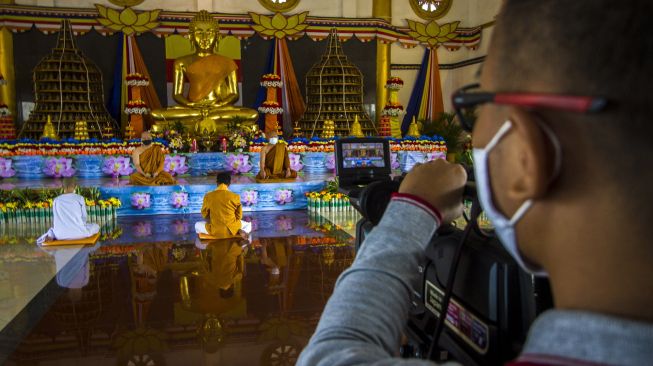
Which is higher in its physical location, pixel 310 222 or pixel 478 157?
pixel 478 157

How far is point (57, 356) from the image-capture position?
9.58 feet

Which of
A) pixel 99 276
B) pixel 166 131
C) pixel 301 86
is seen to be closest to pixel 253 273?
pixel 99 276

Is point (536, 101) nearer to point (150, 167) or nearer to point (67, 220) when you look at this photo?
point (67, 220)

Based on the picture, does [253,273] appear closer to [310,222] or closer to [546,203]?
[310,222]

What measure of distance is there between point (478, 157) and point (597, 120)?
0.40 ft

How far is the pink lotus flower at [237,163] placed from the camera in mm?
9414

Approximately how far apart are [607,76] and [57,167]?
9.79 meters

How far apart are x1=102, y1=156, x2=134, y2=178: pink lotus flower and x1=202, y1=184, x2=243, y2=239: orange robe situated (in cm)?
408

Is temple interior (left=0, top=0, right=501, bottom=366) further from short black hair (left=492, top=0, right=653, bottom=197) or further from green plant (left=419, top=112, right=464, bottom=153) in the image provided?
short black hair (left=492, top=0, right=653, bottom=197)

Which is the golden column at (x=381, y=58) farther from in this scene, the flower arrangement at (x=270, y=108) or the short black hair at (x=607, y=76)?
the short black hair at (x=607, y=76)

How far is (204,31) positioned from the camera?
11.2 metres

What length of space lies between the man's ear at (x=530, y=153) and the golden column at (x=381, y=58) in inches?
488

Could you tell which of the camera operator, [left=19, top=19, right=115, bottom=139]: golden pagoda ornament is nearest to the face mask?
the camera operator

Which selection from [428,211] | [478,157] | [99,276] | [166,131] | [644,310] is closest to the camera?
[644,310]
